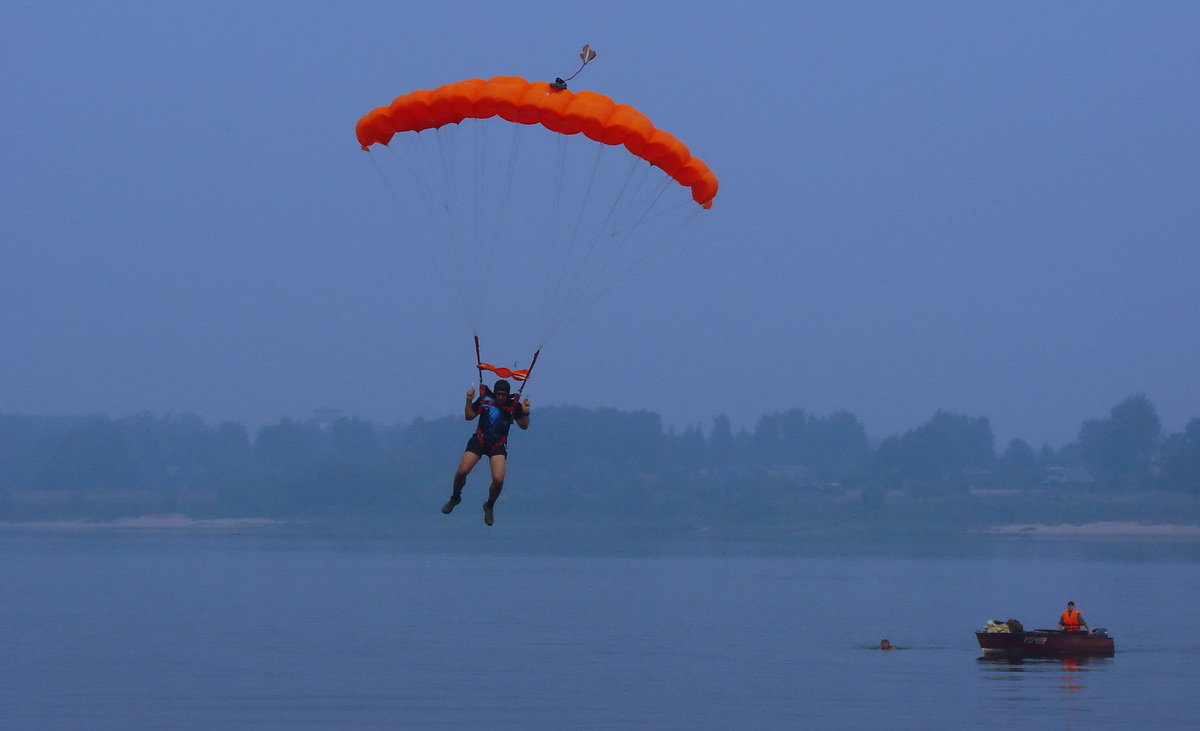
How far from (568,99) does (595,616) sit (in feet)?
135

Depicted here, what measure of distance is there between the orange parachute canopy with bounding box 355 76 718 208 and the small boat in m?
22.7

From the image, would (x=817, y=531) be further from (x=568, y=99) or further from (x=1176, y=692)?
(x=568, y=99)

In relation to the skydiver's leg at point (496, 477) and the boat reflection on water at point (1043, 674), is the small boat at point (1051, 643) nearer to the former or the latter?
the boat reflection on water at point (1043, 674)

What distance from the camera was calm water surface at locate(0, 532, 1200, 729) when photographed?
39531mm

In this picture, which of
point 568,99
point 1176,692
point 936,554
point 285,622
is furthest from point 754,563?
point 568,99

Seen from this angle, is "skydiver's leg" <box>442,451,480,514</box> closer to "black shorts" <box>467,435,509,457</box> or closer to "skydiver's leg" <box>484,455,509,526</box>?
"black shorts" <box>467,435,509,457</box>

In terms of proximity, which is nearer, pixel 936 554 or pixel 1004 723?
pixel 1004 723

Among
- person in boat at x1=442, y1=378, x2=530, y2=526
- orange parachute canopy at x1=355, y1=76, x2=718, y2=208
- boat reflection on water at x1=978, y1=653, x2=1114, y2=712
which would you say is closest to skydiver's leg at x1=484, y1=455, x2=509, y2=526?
person in boat at x1=442, y1=378, x2=530, y2=526

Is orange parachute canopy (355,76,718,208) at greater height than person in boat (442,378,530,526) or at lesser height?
greater

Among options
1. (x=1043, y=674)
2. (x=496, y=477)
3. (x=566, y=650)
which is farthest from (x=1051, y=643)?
(x=496, y=477)

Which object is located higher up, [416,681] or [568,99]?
[568,99]

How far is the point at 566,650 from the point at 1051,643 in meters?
15.0

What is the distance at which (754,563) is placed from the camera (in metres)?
116

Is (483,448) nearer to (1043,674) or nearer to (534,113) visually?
(534,113)
